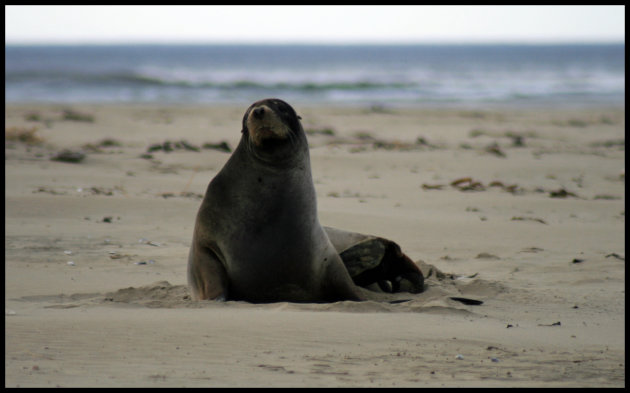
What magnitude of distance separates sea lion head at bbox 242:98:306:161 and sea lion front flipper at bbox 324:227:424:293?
3.80 feet

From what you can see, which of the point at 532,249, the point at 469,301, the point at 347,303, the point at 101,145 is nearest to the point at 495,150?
the point at 101,145

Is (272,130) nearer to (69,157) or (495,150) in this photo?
(69,157)

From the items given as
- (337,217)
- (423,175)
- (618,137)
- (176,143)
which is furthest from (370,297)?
(618,137)

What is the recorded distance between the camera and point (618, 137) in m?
19.8

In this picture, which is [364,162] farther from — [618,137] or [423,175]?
[618,137]

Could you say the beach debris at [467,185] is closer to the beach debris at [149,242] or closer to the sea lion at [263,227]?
the beach debris at [149,242]

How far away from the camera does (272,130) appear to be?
556 centimetres

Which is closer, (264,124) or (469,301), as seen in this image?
(264,124)

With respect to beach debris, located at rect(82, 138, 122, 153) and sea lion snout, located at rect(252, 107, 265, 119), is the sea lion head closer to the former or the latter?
sea lion snout, located at rect(252, 107, 265, 119)

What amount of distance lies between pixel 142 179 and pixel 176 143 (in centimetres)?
410

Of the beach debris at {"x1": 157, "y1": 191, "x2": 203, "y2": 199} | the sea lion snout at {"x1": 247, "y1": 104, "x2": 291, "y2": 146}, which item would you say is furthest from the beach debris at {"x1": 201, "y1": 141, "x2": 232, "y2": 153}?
the sea lion snout at {"x1": 247, "y1": 104, "x2": 291, "y2": 146}

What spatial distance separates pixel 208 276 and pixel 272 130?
1.03 metres


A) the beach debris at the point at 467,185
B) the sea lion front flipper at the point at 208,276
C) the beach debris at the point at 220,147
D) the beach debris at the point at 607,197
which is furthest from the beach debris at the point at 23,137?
the sea lion front flipper at the point at 208,276

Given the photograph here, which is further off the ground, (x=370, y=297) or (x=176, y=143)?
(x=176, y=143)
